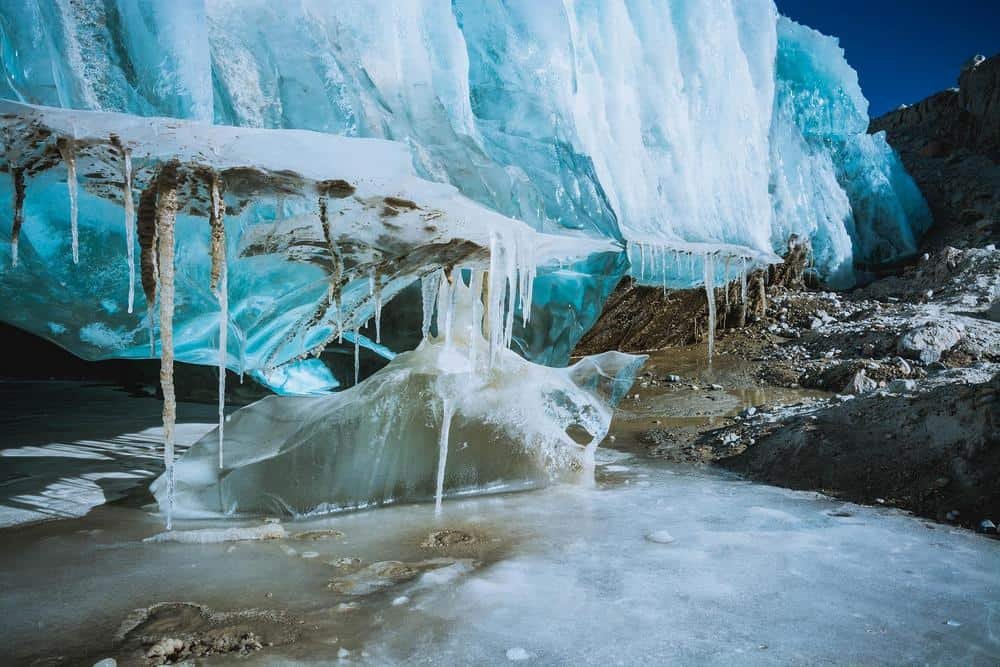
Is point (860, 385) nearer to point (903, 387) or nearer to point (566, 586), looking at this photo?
point (903, 387)

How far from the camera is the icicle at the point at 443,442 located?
384 cm

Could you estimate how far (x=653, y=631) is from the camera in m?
2.29

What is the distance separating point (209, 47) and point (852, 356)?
8.31 meters

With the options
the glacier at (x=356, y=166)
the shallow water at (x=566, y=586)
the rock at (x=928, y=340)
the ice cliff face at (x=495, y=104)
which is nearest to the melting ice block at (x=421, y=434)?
the glacier at (x=356, y=166)

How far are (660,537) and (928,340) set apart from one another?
6280 millimetres

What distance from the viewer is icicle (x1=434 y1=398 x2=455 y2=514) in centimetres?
384

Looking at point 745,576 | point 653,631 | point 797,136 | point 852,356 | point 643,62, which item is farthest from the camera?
point 797,136

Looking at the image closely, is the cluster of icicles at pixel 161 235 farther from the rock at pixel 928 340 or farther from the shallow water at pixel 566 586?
the rock at pixel 928 340

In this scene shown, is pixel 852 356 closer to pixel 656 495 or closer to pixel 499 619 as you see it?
pixel 656 495

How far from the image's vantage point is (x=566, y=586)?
8.87 feet

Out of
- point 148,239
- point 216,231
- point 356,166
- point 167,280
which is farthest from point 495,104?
point 167,280

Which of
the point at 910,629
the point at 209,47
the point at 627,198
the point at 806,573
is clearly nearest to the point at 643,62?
the point at 627,198

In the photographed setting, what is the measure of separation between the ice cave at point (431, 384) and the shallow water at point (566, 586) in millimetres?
20

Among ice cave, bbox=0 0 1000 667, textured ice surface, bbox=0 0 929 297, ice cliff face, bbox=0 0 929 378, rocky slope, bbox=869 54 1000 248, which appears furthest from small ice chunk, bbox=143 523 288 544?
rocky slope, bbox=869 54 1000 248
